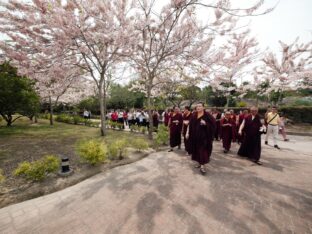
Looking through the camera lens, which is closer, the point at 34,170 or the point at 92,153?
the point at 34,170

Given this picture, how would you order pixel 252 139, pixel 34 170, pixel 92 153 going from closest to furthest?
pixel 34 170
pixel 92 153
pixel 252 139

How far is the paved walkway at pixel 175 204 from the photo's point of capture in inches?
106

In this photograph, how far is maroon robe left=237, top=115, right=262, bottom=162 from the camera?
5792 mm

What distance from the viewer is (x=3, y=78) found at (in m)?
11.6

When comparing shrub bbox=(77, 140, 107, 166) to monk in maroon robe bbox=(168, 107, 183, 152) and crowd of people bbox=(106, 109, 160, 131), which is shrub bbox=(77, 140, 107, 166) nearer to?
monk in maroon robe bbox=(168, 107, 183, 152)

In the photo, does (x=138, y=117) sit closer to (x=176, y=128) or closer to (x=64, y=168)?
(x=176, y=128)

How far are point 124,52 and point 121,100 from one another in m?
30.0

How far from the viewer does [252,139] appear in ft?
19.7

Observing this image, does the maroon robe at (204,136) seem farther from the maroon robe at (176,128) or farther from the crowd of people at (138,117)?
the crowd of people at (138,117)

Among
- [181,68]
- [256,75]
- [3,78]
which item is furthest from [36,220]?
[256,75]

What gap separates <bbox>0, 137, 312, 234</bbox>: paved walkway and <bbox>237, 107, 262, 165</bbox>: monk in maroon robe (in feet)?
2.66

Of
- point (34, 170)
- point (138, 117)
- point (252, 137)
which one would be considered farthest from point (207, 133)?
point (138, 117)

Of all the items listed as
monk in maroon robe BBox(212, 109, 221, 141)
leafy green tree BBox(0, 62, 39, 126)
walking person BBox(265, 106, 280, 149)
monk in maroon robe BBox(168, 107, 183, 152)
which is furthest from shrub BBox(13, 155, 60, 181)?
leafy green tree BBox(0, 62, 39, 126)

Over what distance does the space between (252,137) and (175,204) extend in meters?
4.31
